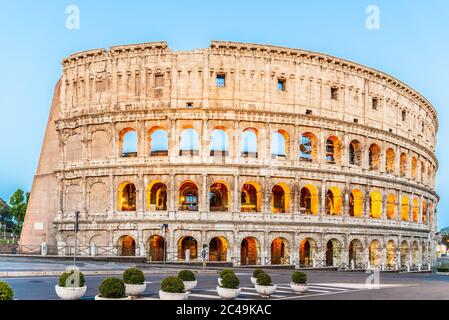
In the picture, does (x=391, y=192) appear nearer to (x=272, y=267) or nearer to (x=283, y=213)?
(x=283, y=213)

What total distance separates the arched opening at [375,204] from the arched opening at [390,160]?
12.2 ft

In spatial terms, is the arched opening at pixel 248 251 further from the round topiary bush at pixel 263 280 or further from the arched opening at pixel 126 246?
the round topiary bush at pixel 263 280

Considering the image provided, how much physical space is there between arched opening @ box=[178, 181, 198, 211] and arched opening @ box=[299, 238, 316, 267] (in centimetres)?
1078

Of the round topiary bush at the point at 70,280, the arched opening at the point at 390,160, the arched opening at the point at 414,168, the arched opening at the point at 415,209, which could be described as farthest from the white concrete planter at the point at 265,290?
the arched opening at the point at 414,168

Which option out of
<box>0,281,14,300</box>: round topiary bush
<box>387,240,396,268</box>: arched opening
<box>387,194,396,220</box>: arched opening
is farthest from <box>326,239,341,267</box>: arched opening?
<box>0,281,14,300</box>: round topiary bush

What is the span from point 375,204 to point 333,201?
535 centimetres

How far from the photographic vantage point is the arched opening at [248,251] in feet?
139

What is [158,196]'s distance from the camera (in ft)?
149

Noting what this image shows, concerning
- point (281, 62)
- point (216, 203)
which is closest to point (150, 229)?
point (216, 203)

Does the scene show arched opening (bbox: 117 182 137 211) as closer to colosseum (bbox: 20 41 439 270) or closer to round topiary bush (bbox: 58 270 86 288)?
colosseum (bbox: 20 41 439 270)

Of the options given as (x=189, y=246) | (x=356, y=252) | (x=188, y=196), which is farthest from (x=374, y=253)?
(x=188, y=196)

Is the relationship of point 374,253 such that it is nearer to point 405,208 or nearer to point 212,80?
point 405,208

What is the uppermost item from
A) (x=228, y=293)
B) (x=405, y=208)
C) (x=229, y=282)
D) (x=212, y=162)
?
(x=212, y=162)

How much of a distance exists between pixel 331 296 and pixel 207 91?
2628 centimetres
